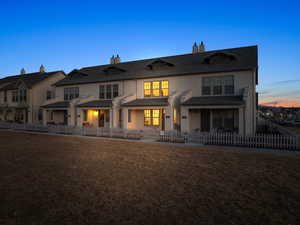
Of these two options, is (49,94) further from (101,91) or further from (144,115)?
(144,115)

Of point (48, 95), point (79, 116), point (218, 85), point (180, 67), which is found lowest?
point (79, 116)

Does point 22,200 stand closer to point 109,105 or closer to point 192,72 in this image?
point 109,105

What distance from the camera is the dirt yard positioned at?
396 cm

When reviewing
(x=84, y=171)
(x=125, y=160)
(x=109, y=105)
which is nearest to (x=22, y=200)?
(x=84, y=171)

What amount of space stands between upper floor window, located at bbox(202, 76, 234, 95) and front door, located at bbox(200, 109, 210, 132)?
1922mm

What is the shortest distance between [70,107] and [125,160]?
15910 mm

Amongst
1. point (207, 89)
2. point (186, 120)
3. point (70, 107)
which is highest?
point (207, 89)

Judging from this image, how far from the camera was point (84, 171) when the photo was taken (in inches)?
278

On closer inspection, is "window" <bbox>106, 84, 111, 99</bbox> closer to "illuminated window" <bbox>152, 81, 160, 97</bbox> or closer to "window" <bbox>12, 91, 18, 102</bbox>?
"illuminated window" <bbox>152, 81, 160, 97</bbox>

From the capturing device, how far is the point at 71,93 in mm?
25281

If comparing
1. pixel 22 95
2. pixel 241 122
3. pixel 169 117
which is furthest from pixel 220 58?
pixel 22 95

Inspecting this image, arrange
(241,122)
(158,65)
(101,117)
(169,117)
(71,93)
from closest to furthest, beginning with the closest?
(241,122) → (169,117) → (158,65) → (101,117) → (71,93)

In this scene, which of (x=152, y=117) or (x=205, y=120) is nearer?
(x=205, y=120)

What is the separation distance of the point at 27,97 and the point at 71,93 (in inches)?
327
